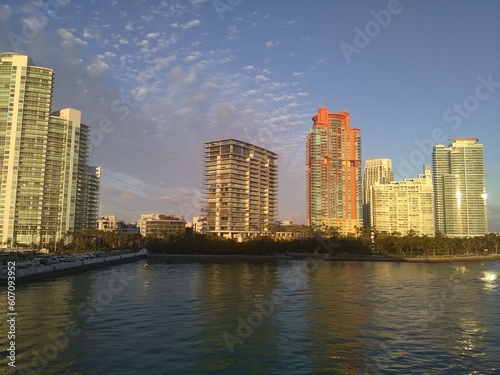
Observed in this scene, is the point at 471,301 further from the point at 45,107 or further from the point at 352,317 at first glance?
the point at 45,107

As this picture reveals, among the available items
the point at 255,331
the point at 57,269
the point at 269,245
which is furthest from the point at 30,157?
the point at 255,331

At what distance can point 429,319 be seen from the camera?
38.3m

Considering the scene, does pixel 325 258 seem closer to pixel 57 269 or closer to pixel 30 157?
pixel 57 269

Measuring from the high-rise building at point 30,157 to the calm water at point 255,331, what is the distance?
342 feet

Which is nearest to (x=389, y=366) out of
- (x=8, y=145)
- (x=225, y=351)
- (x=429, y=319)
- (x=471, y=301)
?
(x=225, y=351)

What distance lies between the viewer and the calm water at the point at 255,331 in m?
25.3

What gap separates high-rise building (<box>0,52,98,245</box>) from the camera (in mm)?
145500

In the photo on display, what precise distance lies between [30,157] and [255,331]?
144m

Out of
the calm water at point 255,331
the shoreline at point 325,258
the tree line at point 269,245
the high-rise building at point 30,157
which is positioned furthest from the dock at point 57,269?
the high-rise building at point 30,157

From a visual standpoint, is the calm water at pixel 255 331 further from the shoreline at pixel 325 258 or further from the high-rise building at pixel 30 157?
the high-rise building at pixel 30 157

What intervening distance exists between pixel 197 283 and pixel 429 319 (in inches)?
1467

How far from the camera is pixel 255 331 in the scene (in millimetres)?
33625

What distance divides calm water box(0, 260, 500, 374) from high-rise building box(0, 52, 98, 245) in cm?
10421

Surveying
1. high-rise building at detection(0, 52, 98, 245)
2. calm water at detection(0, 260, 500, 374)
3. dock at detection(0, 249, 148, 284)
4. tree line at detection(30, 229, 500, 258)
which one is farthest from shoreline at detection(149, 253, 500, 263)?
calm water at detection(0, 260, 500, 374)
